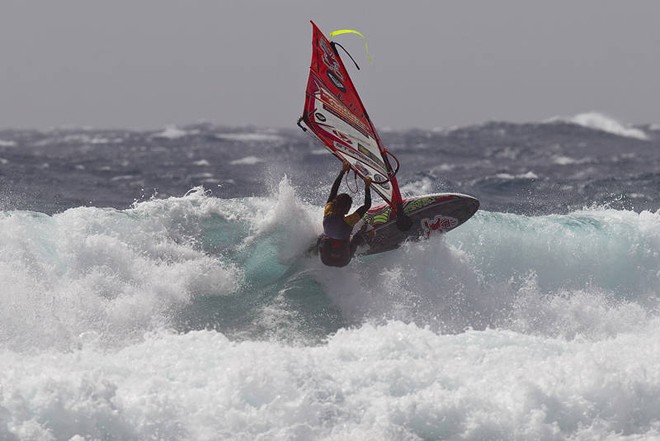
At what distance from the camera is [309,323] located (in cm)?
1198

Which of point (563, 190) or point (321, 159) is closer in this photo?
point (563, 190)

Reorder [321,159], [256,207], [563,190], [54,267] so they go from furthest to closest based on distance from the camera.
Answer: [321,159] → [563,190] → [256,207] → [54,267]

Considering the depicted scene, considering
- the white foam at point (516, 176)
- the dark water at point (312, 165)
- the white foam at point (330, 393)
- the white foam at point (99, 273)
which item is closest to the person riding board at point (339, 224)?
the white foam at point (99, 273)

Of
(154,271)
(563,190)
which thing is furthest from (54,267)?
(563,190)

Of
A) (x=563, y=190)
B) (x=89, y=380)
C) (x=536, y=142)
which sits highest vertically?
(x=89, y=380)

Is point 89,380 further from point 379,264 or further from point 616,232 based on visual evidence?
point 616,232

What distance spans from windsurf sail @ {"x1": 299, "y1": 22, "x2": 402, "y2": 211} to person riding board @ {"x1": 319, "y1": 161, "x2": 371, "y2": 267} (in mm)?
234

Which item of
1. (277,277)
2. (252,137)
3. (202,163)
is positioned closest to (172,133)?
(252,137)

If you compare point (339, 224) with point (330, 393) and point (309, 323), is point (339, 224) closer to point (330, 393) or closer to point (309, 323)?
point (309, 323)

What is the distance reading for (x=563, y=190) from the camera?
2169cm

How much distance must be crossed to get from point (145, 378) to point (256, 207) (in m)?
5.22

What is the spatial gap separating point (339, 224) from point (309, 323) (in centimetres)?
127

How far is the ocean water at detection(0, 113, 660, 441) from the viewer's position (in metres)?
8.80

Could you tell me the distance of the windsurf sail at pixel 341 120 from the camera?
41.2 ft
